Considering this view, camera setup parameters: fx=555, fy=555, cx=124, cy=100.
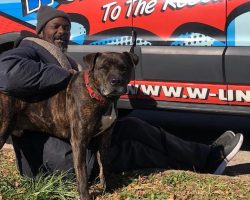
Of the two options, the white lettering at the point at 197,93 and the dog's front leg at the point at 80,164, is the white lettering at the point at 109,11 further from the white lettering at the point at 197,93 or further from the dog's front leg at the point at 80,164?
the dog's front leg at the point at 80,164

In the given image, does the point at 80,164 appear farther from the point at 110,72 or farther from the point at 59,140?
the point at 110,72

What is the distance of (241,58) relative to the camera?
5230 mm

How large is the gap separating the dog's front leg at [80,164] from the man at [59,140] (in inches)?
13.8

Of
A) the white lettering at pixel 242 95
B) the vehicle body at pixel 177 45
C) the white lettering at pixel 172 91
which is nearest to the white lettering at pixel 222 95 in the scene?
the vehicle body at pixel 177 45

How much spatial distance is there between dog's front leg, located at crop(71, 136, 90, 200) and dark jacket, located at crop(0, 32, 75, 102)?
428mm

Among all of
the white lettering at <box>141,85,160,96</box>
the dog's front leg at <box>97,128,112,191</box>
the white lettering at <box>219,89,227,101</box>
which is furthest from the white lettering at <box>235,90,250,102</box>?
the dog's front leg at <box>97,128,112,191</box>

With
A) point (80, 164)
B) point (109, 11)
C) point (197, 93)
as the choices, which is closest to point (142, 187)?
point (80, 164)

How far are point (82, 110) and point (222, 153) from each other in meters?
1.50

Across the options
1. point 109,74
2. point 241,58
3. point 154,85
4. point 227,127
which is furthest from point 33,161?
point 227,127

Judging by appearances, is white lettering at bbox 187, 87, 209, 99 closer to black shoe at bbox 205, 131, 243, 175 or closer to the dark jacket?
black shoe at bbox 205, 131, 243, 175

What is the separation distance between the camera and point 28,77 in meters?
3.88

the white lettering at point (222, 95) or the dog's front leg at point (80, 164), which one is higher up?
the white lettering at point (222, 95)

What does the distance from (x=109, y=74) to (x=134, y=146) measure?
969mm

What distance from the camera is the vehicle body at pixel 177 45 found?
529 cm
